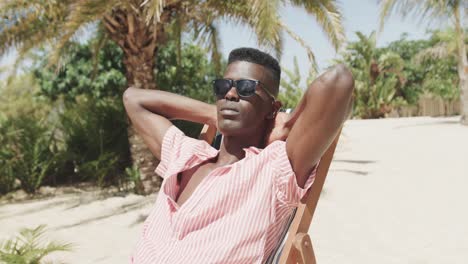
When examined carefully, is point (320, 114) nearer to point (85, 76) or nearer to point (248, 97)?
point (248, 97)

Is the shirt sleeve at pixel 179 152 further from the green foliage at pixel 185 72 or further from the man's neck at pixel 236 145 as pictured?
the green foliage at pixel 185 72

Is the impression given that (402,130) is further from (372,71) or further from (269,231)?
(269,231)

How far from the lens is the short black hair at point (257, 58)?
206 centimetres

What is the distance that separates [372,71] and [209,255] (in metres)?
26.3

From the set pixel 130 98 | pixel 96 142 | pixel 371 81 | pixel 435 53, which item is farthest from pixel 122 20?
pixel 371 81

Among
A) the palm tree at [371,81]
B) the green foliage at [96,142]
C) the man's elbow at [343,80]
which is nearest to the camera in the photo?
the man's elbow at [343,80]

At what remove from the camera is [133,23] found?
7590 mm

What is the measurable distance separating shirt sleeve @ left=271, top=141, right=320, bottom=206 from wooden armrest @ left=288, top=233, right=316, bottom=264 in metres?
0.14

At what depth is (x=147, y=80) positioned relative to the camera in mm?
7855

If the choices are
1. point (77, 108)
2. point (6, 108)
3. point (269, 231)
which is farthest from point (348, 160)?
point (6, 108)

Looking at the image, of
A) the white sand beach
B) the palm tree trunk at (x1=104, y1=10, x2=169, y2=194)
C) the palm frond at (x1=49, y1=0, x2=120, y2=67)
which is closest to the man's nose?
the white sand beach

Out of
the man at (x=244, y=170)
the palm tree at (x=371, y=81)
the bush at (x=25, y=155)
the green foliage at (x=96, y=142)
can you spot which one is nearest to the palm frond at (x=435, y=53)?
the palm tree at (x=371, y=81)

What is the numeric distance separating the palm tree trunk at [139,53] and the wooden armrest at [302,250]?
6.11 meters

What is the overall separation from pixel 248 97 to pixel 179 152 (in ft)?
1.54
